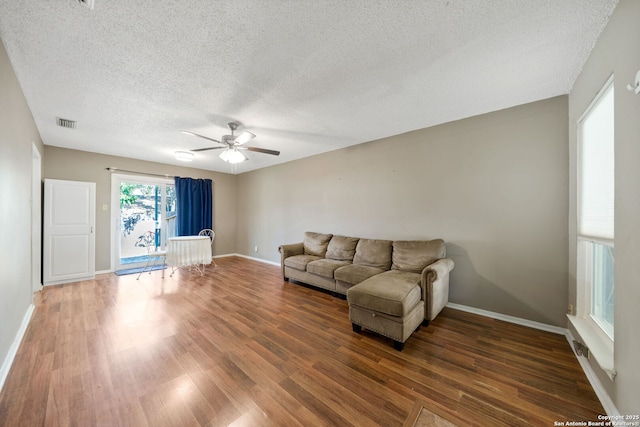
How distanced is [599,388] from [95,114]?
5.67 meters

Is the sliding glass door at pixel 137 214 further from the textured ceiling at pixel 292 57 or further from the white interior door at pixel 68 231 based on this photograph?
the textured ceiling at pixel 292 57

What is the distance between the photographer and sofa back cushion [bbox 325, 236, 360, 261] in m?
3.86

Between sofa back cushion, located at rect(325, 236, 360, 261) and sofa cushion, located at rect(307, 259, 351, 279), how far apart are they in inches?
4.6

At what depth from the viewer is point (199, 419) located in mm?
1398

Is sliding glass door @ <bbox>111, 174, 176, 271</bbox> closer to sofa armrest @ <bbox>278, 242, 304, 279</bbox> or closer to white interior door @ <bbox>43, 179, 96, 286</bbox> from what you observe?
white interior door @ <bbox>43, 179, 96, 286</bbox>

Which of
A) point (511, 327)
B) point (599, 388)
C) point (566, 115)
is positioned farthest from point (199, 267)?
point (566, 115)

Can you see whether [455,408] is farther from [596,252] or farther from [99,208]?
[99,208]

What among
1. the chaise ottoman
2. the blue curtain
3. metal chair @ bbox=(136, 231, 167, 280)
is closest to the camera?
the chaise ottoman

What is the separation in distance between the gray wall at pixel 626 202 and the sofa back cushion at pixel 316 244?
11.0 feet

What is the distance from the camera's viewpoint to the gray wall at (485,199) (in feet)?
8.09

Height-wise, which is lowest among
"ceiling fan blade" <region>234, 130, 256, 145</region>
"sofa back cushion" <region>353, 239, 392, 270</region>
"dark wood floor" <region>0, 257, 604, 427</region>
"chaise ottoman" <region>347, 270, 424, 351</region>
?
"dark wood floor" <region>0, 257, 604, 427</region>

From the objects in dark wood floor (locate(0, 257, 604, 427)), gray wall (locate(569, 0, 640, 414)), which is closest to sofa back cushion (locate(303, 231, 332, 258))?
dark wood floor (locate(0, 257, 604, 427))

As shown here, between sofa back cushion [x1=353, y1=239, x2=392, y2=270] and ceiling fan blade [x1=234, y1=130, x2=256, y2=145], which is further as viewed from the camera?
sofa back cushion [x1=353, y1=239, x2=392, y2=270]

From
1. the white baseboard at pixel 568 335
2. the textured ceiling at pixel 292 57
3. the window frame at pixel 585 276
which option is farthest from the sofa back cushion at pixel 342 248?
the window frame at pixel 585 276
